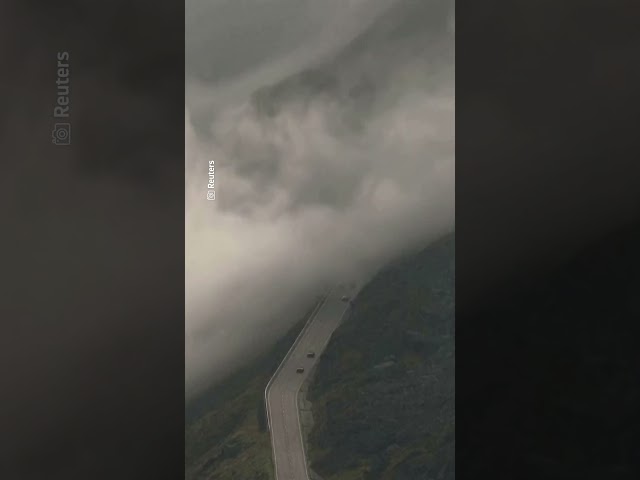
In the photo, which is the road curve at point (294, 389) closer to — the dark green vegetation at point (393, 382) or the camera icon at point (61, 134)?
the dark green vegetation at point (393, 382)

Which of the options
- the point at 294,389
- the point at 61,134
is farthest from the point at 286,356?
the point at 61,134

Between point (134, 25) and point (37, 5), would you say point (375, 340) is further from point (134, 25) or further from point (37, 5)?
point (37, 5)

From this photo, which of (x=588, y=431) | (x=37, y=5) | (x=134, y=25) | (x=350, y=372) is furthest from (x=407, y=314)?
(x=37, y=5)

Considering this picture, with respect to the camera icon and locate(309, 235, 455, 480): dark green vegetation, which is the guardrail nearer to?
locate(309, 235, 455, 480): dark green vegetation

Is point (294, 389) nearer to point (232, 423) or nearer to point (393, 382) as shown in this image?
point (232, 423)

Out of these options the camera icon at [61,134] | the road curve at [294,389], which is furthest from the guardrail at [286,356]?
the camera icon at [61,134]
